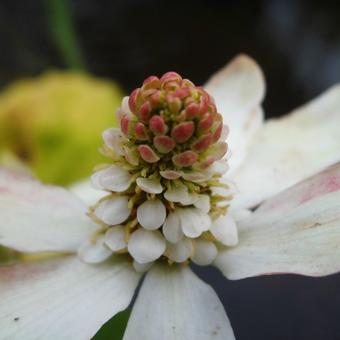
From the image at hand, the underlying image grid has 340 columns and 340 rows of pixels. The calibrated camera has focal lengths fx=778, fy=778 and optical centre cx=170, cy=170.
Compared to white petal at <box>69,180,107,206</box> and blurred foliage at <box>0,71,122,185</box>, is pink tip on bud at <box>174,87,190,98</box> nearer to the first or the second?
white petal at <box>69,180,107,206</box>

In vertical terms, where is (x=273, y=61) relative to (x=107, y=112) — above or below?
above

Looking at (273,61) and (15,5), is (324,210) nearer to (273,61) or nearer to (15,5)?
(273,61)

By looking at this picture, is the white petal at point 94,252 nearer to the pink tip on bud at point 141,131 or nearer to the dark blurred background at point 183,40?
the pink tip on bud at point 141,131

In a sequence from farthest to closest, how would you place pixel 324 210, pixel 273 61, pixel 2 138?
pixel 273 61
pixel 2 138
pixel 324 210

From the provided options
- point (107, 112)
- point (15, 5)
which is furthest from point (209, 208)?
point (15, 5)

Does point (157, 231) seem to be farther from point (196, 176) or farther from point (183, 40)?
point (183, 40)

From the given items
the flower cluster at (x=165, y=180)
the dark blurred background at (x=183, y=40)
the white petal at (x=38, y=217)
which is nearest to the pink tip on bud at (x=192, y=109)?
the flower cluster at (x=165, y=180)

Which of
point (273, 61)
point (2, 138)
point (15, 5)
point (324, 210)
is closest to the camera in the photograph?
point (324, 210)
